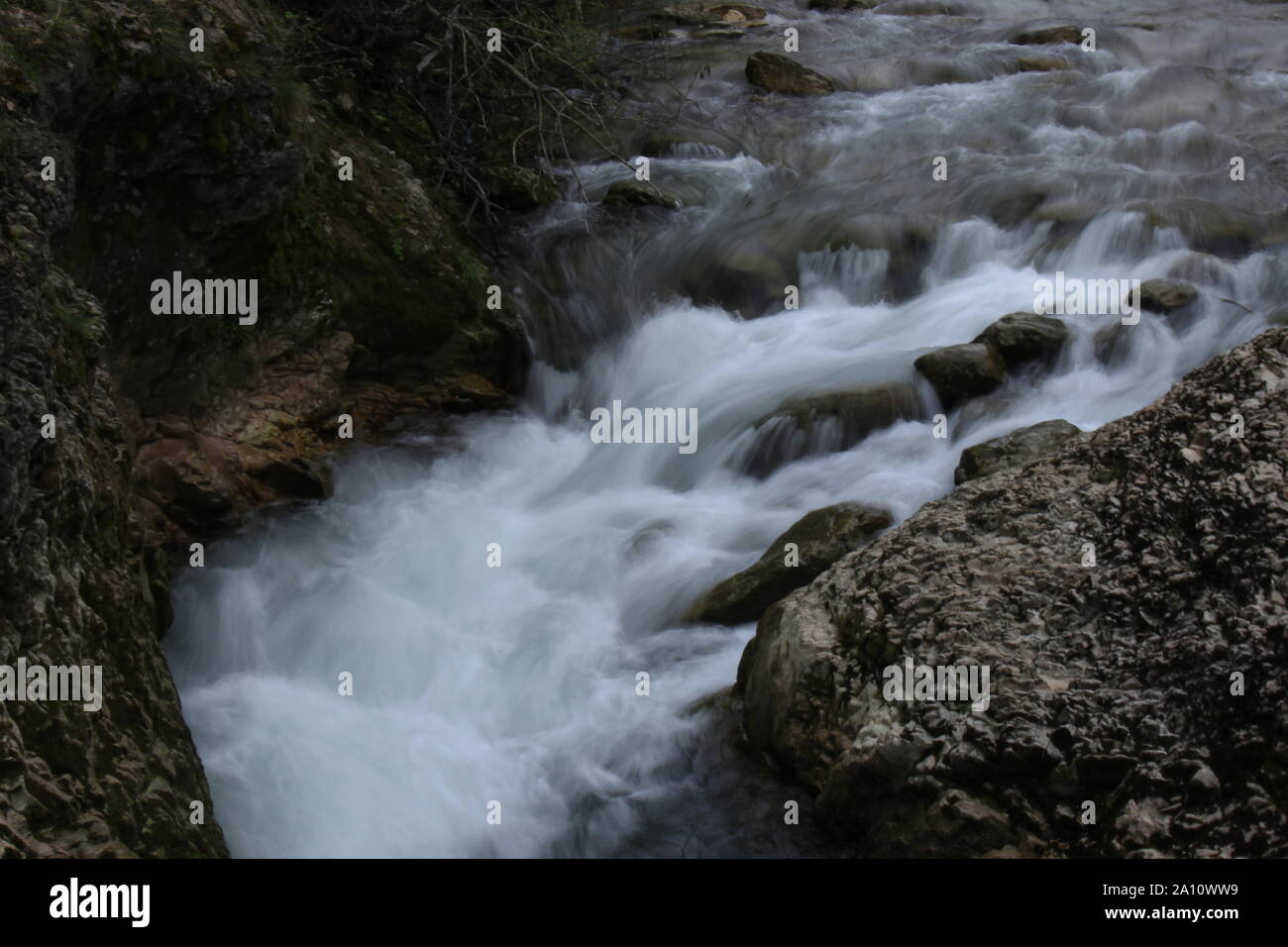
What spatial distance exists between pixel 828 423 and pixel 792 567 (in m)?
1.93

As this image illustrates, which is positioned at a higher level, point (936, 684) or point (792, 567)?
point (792, 567)

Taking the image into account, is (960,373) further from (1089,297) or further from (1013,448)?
(1089,297)

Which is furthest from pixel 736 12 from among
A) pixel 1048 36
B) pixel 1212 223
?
pixel 1212 223

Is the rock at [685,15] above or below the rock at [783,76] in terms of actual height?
above

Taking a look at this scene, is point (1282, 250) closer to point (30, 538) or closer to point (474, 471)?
point (474, 471)

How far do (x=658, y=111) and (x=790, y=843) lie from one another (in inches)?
370

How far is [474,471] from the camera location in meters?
8.11

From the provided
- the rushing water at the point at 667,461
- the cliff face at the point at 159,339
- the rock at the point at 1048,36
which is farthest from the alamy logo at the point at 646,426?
the rock at the point at 1048,36

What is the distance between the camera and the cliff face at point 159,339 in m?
3.96

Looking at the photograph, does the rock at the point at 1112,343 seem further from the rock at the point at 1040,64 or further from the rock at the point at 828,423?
the rock at the point at 1040,64

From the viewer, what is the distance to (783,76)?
530 inches

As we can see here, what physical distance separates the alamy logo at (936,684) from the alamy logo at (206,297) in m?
4.53

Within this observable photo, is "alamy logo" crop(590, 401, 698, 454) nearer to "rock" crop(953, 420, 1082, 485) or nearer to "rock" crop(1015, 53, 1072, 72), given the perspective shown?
"rock" crop(953, 420, 1082, 485)
